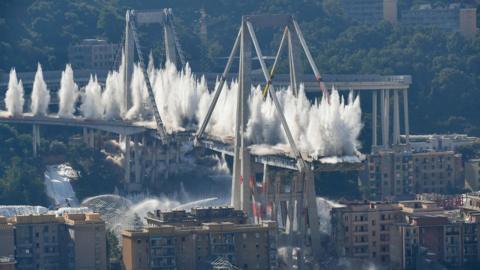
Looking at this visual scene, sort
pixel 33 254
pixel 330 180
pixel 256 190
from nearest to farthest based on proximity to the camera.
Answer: pixel 33 254 < pixel 256 190 < pixel 330 180

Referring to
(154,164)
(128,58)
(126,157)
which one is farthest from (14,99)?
(154,164)

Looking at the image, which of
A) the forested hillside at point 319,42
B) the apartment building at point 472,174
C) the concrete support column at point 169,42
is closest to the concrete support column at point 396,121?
the forested hillside at point 319,42

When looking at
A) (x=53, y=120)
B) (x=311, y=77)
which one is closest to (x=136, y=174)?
(x=53, y=120)

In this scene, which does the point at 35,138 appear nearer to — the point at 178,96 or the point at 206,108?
the point at 178,96

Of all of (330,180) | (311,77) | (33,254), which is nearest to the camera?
(33,254)

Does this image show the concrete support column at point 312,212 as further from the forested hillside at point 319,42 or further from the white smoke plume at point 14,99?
the forested hillside at point 319,42

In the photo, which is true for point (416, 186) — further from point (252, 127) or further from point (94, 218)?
point (94, 218)

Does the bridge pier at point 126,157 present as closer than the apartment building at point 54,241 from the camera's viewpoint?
No
